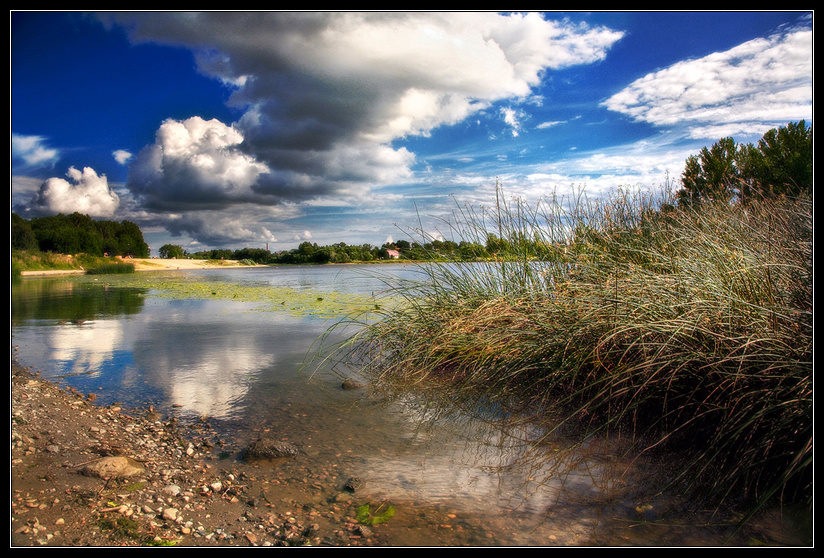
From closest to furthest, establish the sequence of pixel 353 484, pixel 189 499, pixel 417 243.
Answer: pixel 189 499
pixel 353 484
pixel 417 243

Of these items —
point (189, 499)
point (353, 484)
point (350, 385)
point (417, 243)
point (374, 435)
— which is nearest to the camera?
point (189, 499)

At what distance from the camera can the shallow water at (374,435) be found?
180cm

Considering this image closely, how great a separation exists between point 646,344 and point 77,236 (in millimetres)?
3259

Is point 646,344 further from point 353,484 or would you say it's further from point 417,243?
point 417,243

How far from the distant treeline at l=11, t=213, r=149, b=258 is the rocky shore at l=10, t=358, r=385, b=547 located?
571 millimetres

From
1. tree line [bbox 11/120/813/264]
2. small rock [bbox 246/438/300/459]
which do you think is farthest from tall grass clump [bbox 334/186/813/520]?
small rock [bbox 246/438/300/459]

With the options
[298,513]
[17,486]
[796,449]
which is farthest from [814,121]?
[17,486]

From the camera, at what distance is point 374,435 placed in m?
2.84

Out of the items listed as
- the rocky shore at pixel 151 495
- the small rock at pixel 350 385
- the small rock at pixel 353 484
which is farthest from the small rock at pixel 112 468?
the small rock at pixel 350 385

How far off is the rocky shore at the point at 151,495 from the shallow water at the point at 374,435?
0.24 metres

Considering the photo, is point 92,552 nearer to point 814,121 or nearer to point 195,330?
point 814,121

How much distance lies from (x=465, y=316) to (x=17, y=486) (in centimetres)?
316

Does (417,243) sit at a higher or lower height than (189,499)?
higher

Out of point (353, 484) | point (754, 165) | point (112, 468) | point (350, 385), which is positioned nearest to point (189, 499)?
point (112, 468)
